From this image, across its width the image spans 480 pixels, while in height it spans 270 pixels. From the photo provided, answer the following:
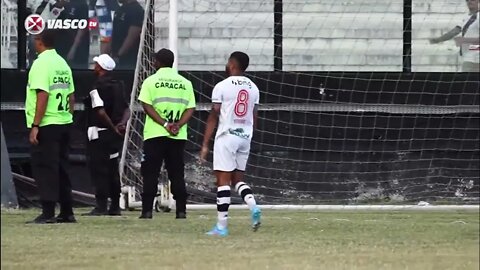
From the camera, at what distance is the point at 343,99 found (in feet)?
42.9

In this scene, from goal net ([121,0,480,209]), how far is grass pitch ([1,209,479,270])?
2983 mm

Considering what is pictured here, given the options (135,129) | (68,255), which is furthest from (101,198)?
(68,255)

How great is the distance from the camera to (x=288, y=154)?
1306 centimetres

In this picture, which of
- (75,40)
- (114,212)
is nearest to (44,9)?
(75,40)

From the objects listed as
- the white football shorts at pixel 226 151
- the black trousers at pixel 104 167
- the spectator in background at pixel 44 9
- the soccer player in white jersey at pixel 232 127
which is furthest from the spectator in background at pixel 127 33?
the white football shorts at pixel 226 151

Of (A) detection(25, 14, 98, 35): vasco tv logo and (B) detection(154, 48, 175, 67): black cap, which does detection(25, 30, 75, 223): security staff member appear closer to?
(B) detection(154, 48, 175, 67): black cap

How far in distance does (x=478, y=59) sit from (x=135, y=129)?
182 inches

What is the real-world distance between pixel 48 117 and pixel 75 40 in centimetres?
435

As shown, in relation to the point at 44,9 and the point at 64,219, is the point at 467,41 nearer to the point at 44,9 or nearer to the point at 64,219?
the point at 44,9

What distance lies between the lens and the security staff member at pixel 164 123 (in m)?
9.55

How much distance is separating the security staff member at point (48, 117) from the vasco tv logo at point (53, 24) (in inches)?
155

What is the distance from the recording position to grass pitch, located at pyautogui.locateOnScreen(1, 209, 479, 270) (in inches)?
247

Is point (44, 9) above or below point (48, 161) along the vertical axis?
above

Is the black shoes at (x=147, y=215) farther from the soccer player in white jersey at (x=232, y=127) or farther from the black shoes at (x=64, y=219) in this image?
the soccer player in white jersey at (x=232, y=127)
